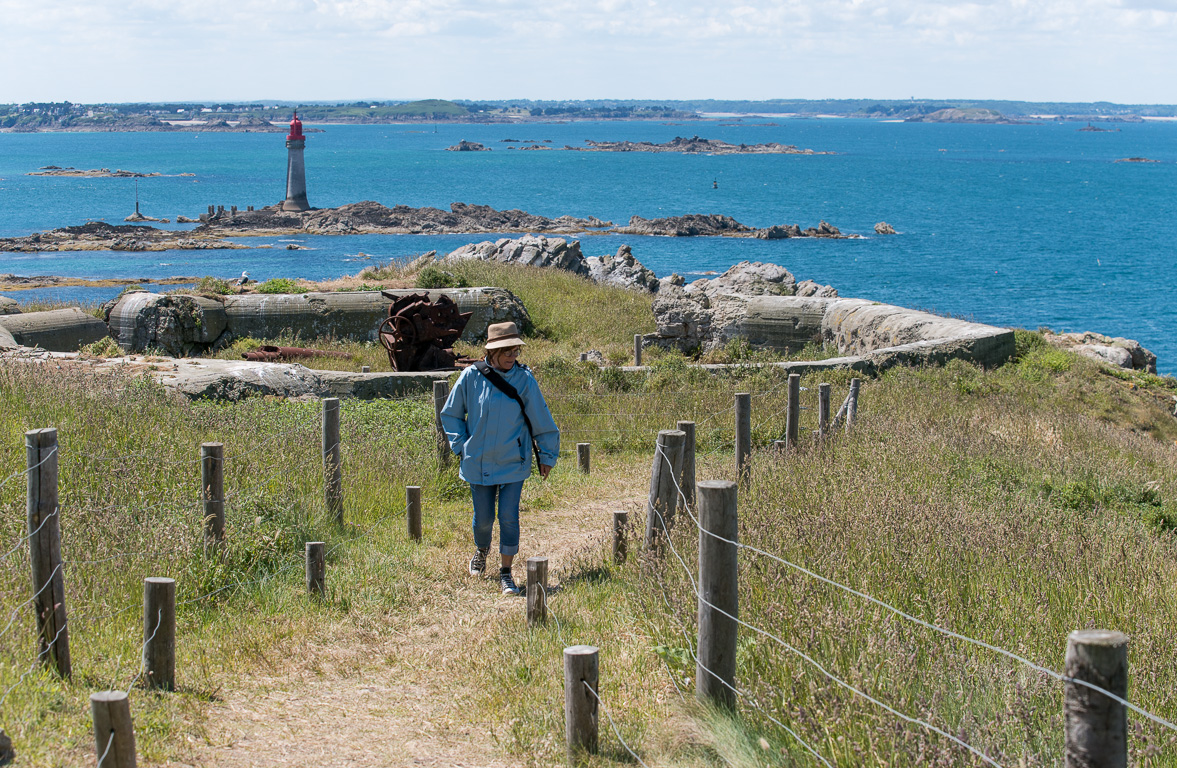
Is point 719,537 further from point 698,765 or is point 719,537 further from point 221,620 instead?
point 221,620

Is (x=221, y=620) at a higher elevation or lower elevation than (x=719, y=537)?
lower

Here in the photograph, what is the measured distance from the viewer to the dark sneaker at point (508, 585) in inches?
264

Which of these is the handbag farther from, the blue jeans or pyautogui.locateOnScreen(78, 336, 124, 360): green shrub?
pyautogui.locateOnScreen(78, 336, 124, 360): green shrub

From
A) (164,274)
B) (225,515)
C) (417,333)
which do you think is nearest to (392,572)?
(225,515)

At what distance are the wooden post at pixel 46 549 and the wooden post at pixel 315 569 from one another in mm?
1783

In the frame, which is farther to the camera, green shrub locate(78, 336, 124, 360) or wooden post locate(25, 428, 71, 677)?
green shrub locate(78, 336, 124, 360)

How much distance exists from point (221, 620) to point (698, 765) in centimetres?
324

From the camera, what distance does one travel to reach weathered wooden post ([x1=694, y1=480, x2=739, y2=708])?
13.3 feet

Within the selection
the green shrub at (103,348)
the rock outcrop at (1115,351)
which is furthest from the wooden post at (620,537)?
the rock outcrop at (1115,351)

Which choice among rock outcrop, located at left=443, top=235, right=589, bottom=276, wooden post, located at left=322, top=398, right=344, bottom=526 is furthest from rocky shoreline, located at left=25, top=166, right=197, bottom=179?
wooden post, located at left=322, top=398, right=344, bottom=526

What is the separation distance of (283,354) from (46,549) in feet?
41.1

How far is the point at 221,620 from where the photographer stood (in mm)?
5859

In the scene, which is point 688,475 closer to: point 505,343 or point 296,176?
point 505,343

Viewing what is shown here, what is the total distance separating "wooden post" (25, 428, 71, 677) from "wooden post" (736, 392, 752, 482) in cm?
504
